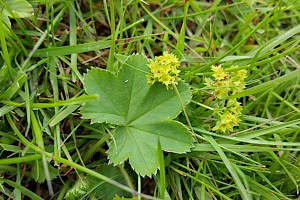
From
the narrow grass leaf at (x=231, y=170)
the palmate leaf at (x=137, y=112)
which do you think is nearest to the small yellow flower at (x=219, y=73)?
the palmate leaf at (x=137, y=112)

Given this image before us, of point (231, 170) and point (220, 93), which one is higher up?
point (220, 93)

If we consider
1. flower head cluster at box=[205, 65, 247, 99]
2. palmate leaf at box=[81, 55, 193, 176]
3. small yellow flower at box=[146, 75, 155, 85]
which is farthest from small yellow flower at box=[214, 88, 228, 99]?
small yellow flower at box=[146, 75, 155, 85]

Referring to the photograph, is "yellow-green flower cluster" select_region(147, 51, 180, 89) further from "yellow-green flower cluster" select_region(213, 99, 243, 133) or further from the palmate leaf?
"yellow-green flower cluster" select_region(213, 99, 243, 133)

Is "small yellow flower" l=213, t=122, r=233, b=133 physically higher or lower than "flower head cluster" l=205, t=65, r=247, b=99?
lower

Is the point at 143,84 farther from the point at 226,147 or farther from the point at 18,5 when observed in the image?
the point at 18,5

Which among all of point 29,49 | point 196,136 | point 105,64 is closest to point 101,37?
point 105,64

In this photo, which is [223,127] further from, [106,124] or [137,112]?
[106,124]

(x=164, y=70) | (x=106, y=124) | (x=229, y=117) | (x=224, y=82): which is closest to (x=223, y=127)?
(x=229, y=117)
